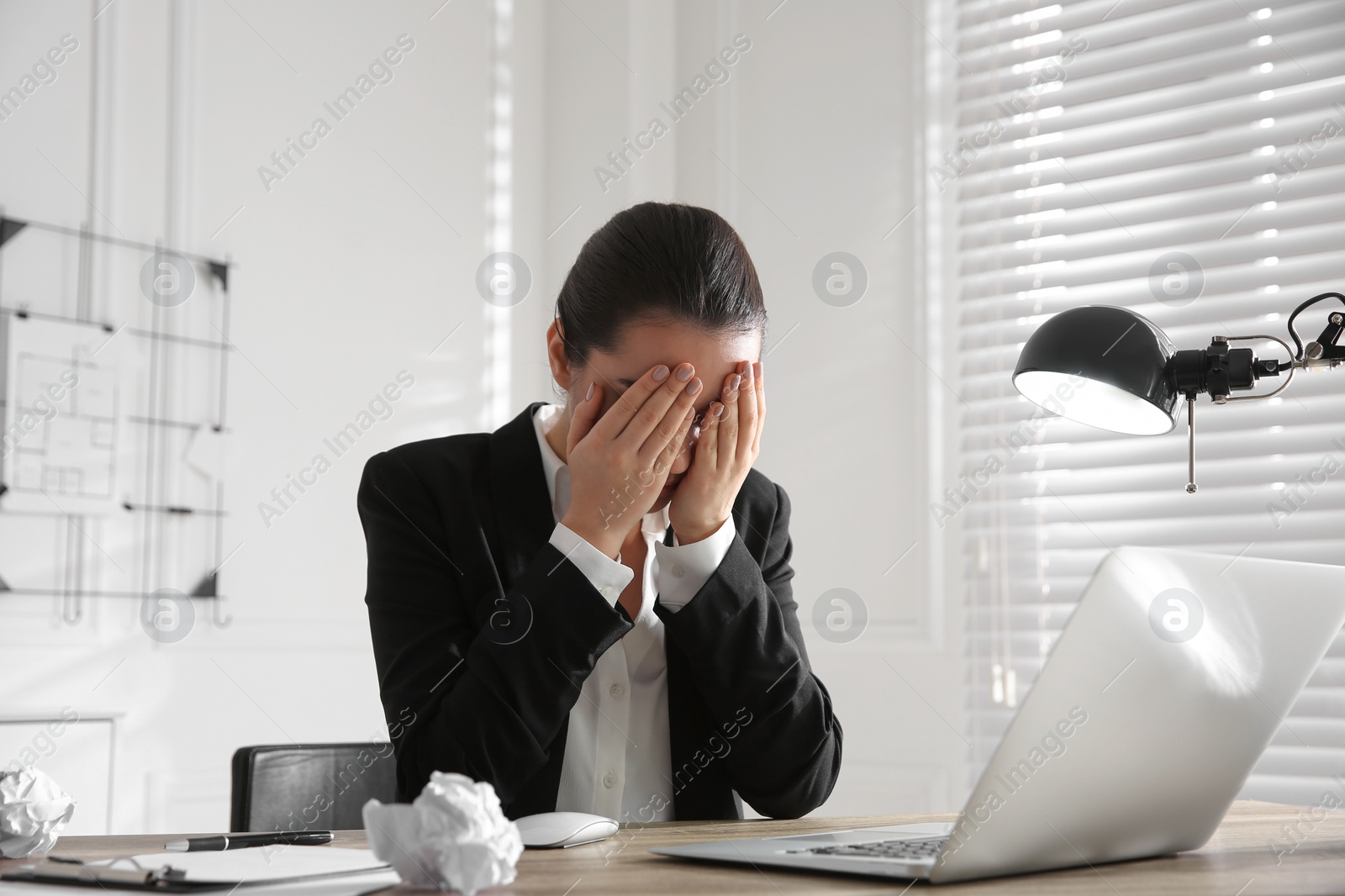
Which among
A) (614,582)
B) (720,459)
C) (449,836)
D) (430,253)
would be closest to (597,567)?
(614,582)

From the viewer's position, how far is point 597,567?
1.17 meters

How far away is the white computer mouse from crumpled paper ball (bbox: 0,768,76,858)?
1.04 ft

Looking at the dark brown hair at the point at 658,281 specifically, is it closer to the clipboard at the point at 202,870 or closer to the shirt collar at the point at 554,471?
the shirt collar at the point at 554,471

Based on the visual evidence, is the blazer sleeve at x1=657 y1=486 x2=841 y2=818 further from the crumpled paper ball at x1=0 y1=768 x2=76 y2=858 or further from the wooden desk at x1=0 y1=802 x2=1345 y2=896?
the crumpled paper ball at x1=0 y1=768 x2=76 y2=858

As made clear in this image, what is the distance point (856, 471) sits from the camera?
9.20ft

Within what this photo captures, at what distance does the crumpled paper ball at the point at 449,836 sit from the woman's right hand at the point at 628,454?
1.99ft

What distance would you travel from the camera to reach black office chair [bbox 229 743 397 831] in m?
1.32

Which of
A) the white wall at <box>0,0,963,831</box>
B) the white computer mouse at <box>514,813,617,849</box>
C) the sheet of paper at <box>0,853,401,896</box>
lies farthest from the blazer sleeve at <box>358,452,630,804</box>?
the white wall at <box>0,0,963,831</box>

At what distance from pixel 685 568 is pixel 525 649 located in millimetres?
215

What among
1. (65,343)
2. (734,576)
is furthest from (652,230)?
(65,343)

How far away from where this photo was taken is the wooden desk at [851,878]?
2.16ft

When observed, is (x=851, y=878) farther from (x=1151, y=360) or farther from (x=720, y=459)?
(x=720, y=459)

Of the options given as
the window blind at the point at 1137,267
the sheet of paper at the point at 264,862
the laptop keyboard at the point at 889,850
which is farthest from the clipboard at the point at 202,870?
the window blind at the point at 1137,267

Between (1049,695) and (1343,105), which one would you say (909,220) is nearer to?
(1343,105)
